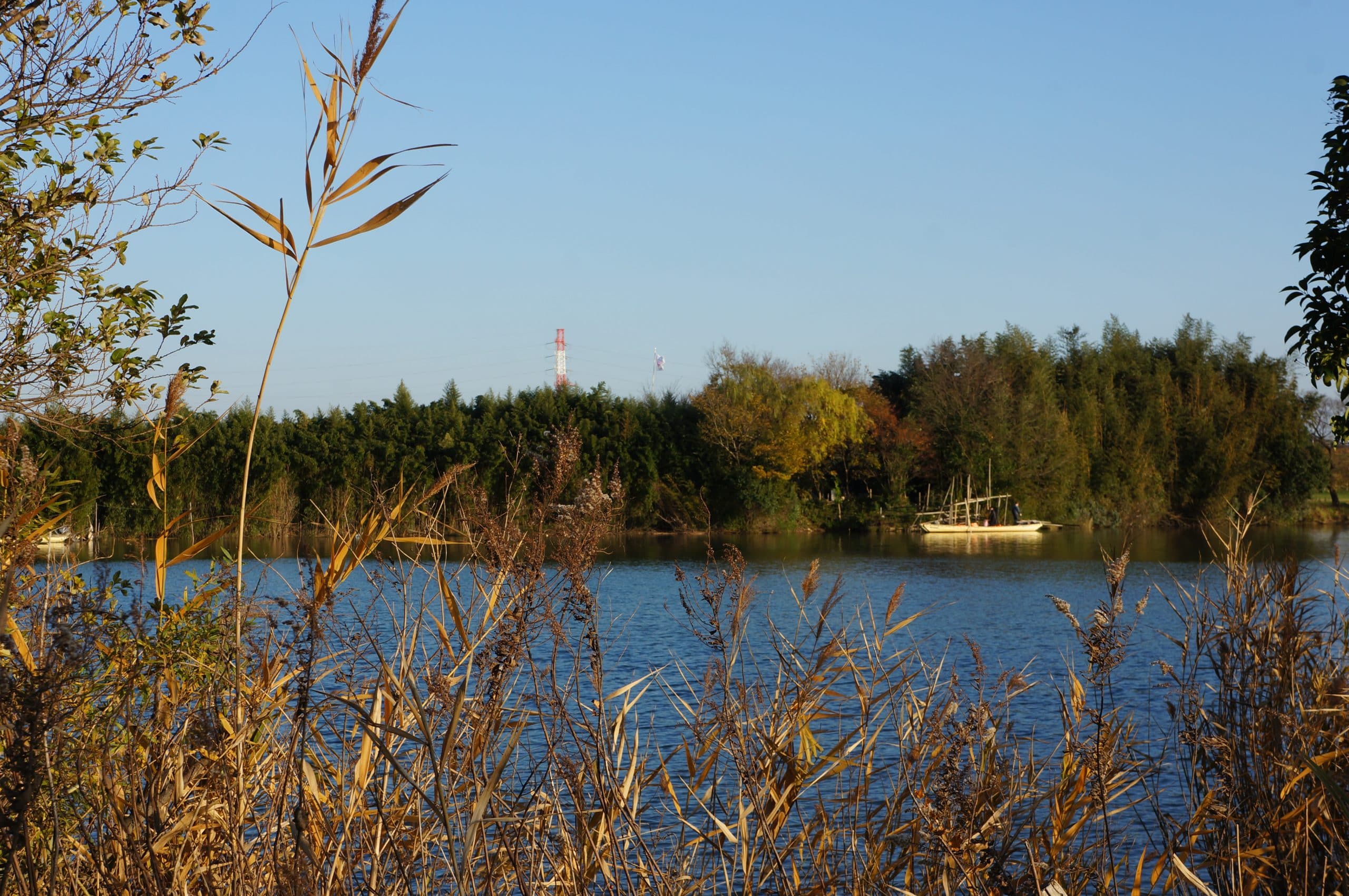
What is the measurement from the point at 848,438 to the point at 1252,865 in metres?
33.5

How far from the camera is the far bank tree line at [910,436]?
3491 centimetres

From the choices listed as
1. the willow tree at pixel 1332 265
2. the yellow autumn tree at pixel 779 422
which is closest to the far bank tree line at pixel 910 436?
the yellow autumn tree at pixel 779 422

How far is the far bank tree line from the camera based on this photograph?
34.9 meters

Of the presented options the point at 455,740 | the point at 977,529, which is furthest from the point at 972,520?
the point at 455,740

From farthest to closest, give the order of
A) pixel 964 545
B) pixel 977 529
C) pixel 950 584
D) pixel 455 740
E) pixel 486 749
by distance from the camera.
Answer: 1. pixel 977 529
2. pixel 964 545
3. pixel 950 584
4. pixel 486 749
5. pixel 455 740

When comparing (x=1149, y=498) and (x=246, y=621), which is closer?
(x=246, y=621)

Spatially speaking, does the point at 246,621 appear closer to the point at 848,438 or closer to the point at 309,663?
the point at 309,663

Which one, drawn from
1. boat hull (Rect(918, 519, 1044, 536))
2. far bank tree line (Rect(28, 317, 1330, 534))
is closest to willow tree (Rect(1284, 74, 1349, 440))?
far bank tree line (Rect(28, 317, 1330, 534))

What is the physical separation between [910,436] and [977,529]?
444cm

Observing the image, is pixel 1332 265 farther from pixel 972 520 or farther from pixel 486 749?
pixel 972 520

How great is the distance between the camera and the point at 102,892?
2463mm

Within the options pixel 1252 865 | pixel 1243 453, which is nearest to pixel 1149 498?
pixel 1243 453

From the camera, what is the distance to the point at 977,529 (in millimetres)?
35188

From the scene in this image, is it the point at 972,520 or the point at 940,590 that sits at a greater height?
the point at 972,520
